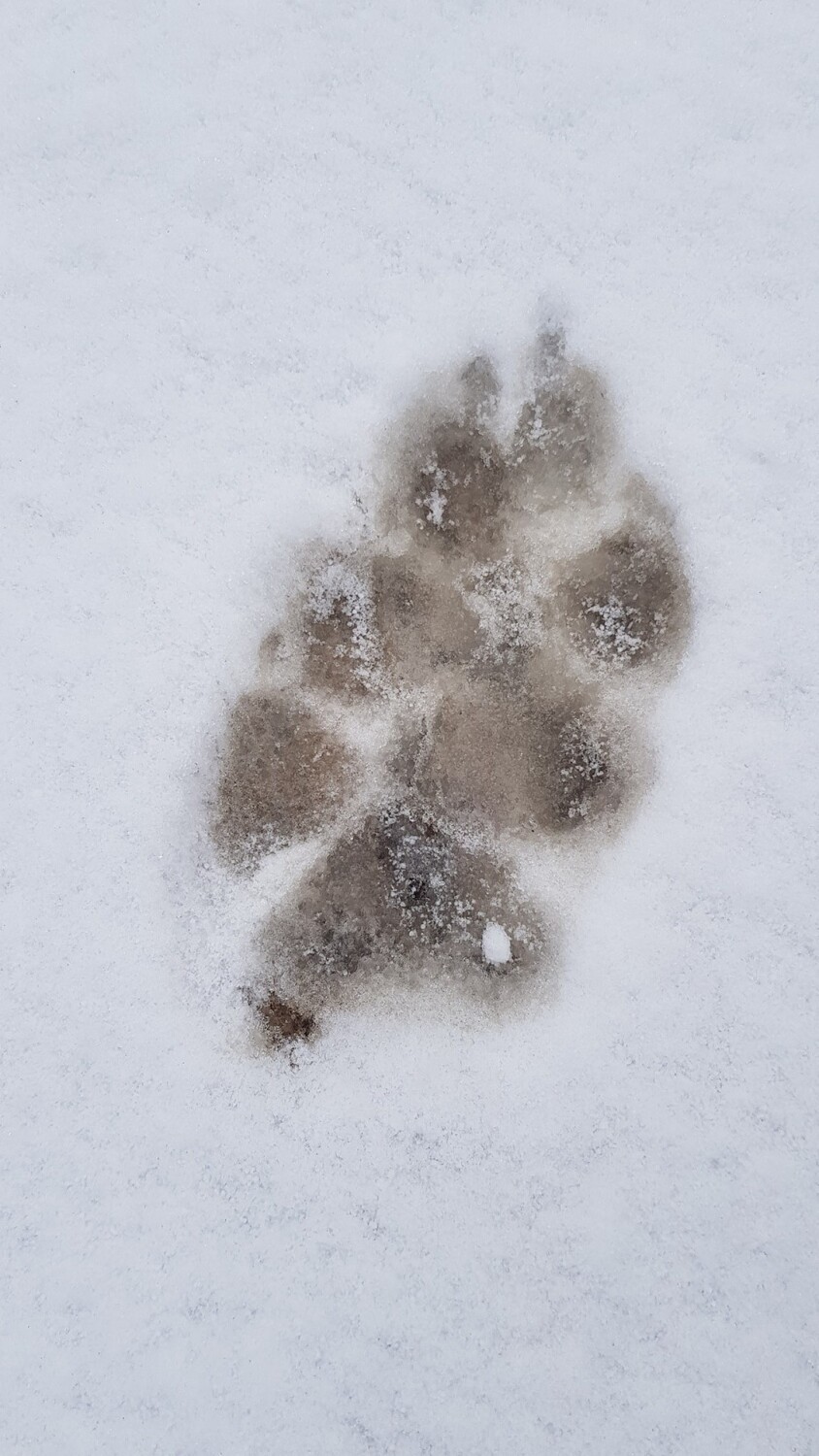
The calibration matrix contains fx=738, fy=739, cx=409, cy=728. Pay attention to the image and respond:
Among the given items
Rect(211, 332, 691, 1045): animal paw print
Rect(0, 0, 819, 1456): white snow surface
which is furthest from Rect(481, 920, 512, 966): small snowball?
Rect(0, 0, 819, 1456): white snow surface

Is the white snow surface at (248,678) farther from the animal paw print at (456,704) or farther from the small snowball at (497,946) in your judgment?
the small snowball at (497,946)

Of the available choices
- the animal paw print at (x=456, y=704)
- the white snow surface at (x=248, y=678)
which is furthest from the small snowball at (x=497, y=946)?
the white snow surface at (x=248, y=678)

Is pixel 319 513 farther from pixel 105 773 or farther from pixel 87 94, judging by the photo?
pixel 87 94

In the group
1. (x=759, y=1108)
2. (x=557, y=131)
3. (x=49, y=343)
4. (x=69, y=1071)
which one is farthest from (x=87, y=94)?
(x=759, y=1108)

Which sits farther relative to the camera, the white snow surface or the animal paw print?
the animal paw print

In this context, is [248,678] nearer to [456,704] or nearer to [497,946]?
[456,704]

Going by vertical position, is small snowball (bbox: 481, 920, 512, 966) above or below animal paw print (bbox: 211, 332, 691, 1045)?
below

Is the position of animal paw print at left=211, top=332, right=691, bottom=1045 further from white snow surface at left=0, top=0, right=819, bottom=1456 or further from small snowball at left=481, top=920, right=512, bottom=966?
white snow surface at left=0, top=0, right=819, bottom=1456
